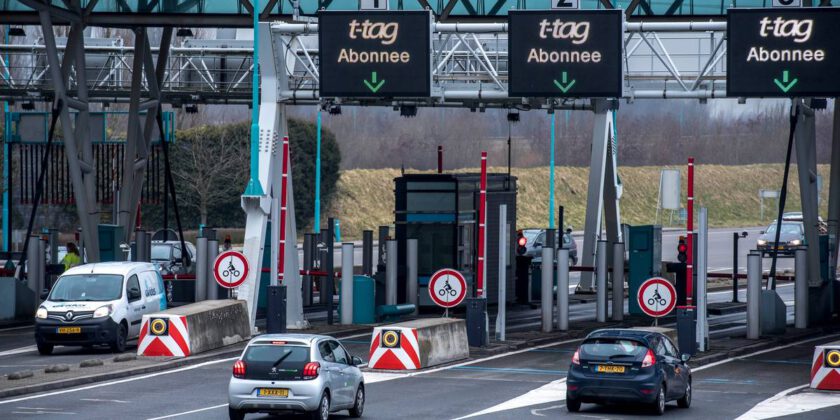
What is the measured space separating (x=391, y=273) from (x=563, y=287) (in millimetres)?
4942

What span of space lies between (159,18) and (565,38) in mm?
10531

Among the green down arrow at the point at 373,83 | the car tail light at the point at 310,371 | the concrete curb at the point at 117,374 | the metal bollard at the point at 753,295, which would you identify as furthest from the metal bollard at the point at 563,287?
the car tail light at the point at 310,371

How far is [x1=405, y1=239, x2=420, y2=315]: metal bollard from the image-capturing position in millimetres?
38625

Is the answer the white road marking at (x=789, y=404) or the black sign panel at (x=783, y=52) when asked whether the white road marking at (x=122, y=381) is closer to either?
the white road marking at (x=789, y=404)

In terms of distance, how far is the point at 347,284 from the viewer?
34.4m

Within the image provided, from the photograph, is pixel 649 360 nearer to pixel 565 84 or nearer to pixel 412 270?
pixel 565 84

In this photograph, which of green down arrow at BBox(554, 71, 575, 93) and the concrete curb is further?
green down arrow at BBox(554, 71, 575, 93)

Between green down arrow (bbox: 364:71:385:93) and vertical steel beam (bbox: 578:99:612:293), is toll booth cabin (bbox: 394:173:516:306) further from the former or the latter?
green down arrow (bbox: 364:71:385:93)

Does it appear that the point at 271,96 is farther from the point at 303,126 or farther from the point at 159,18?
the point at 303,126

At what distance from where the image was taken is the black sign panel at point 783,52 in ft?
98.2

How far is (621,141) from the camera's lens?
Answer: 291ft

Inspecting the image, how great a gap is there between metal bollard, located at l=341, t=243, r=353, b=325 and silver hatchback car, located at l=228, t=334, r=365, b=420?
524 inches

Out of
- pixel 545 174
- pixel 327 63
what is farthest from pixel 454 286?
pixel 545 174

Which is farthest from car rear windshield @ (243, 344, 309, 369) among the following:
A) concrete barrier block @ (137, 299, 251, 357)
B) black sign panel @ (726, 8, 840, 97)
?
black sign panel @ (726, 8, 840, 97)
